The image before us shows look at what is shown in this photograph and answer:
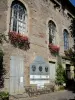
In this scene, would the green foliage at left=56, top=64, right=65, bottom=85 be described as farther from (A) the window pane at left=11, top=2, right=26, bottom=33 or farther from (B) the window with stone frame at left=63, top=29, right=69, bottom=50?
(A) the window pane at left=11, top=2, right=26, bottom=33

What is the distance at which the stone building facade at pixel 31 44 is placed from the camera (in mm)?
12547

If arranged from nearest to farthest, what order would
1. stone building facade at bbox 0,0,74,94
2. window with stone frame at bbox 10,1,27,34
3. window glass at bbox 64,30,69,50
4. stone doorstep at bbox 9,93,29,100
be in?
1. stone doorstep at bbox 9,93,29,100
2. stone building facade at bbox 0,0,74,94
3. window with stone frame at bbox 10,1,27,34
4. window glass at bbox 64,30,69,50

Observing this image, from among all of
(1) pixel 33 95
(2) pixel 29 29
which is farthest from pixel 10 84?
(2) pixel 29 29

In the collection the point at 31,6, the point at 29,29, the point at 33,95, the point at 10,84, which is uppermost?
the point at 31,6

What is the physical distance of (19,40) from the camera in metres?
13.2

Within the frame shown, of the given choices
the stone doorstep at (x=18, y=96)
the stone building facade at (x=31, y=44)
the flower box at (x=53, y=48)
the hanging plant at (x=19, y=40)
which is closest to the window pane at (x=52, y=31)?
the stone building facade at (x=31, y=44)

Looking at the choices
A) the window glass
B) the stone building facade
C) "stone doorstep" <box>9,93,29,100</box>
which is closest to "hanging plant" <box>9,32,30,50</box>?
the stone building facade

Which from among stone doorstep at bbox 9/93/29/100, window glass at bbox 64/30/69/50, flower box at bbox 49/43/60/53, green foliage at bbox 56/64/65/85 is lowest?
stone doorstep at bbox 9/93/29/100

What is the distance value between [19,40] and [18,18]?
6.26 ft

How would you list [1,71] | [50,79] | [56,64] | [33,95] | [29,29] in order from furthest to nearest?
[56,64], [50,79], [29,29], [33,95], [1,71]

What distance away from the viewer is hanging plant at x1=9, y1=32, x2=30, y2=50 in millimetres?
12780

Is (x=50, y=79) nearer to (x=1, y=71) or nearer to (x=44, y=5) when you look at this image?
(x=1, y=71)

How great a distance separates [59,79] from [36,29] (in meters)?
4.97

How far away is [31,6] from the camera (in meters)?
14.9
